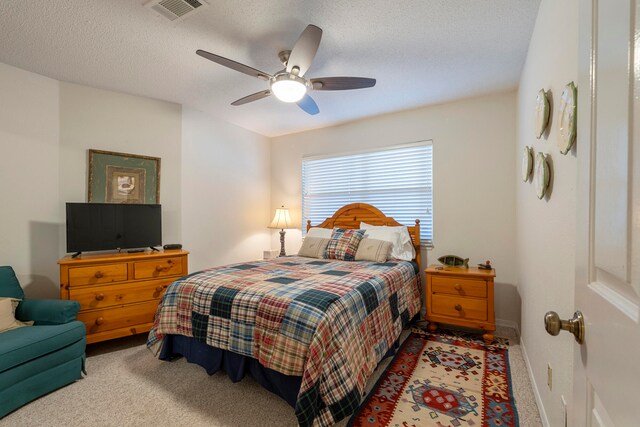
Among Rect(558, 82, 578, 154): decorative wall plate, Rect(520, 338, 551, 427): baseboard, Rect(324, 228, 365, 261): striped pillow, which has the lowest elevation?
Rect(520, 338, 551, 427): baseboard

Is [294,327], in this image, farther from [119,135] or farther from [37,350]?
[119,135]

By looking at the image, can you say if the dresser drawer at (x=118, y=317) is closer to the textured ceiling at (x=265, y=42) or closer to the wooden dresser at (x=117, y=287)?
the wooden dresser at (x=117, y=287)

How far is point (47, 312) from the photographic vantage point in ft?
7.07

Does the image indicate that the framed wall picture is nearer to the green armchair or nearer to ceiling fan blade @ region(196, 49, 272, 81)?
the green armchair

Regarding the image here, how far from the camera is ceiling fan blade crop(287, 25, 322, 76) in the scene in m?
1.83

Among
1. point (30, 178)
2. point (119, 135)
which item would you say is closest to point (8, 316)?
point (30, 178)

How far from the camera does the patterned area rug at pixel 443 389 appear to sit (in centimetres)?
171

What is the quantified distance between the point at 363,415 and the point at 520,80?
3161 mm

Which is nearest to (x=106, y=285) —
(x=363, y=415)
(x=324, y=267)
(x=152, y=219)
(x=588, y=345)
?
(x=152, y=219)

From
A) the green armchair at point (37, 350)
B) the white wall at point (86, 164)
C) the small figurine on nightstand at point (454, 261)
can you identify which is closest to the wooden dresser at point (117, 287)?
the green armchair at point (37, 350)

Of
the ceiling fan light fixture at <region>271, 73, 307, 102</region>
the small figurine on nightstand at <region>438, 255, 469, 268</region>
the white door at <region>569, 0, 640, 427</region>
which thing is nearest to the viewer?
the white door at <region>569, 0, 640, 427</region>

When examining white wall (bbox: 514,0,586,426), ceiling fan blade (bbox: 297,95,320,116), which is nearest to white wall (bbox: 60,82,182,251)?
ceiling fan blade (bbox: 297,95,320,116)

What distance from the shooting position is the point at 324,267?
288 centimetres

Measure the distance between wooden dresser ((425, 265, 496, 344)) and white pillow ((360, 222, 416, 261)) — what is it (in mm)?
447
